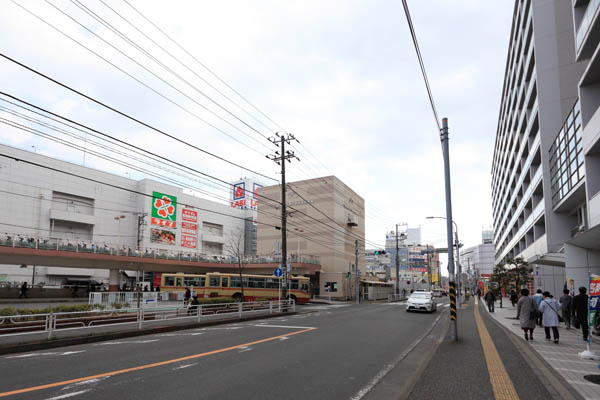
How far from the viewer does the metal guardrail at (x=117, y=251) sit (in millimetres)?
34013

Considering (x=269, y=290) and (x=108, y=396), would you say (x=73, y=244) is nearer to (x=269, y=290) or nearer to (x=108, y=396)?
(x=269, y=290)

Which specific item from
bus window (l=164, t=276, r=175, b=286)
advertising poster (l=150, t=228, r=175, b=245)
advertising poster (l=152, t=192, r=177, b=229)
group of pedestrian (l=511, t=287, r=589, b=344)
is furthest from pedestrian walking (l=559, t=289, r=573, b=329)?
advertising poster (l=150, t=228, r=175, b=245)

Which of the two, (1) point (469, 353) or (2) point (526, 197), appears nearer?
(1) point (469, 353)

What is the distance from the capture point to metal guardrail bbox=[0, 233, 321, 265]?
3401cm

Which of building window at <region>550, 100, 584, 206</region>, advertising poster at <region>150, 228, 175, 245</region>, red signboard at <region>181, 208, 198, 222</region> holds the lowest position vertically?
advertising poster at <region>150, 228, 175, 245</region>

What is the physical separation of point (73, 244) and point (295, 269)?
26.0 m

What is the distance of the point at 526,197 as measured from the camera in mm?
40906

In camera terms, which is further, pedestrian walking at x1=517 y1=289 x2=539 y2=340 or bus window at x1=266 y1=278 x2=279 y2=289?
bus window at x1=266 y1=278 x2=279 y2=289

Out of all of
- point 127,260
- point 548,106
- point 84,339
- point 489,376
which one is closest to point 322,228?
point 127,260

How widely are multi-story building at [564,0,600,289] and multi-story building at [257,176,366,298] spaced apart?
35288mm

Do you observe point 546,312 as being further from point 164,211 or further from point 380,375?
point 164,211

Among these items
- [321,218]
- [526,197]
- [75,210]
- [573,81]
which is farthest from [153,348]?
[75,210]

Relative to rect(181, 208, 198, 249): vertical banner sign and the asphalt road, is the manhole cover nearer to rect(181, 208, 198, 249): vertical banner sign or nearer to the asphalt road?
the asphalt road

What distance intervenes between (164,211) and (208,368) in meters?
70.3
